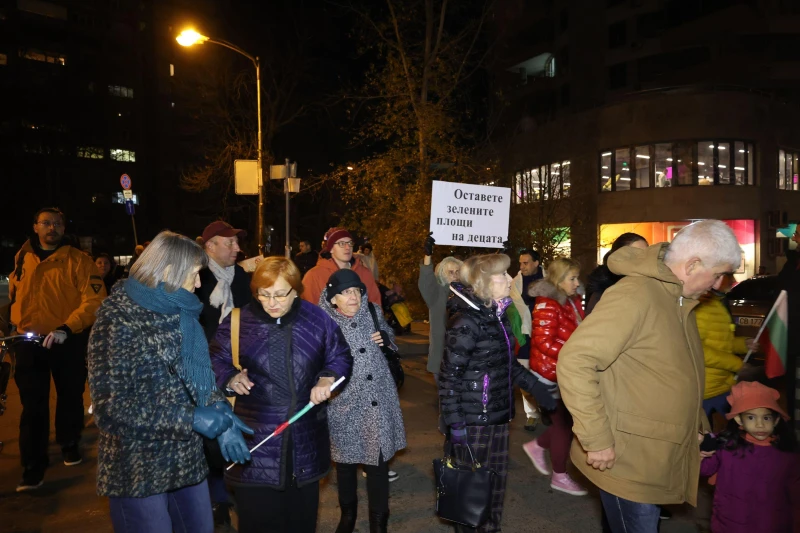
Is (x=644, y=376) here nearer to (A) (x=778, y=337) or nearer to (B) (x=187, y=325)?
(B) (x=187, y=325)

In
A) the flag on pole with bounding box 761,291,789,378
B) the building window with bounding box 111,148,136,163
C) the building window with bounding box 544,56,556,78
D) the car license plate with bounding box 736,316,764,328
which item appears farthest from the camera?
the building window with bounding box 111,148,136,163

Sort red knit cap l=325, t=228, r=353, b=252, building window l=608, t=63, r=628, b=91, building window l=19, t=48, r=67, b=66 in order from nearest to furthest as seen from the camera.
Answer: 1. red knit cap l=325, t=228, r=353, b=252
2. building window l=608, t=63, r=628, b=91
3. building window l=19, t=48, r=67, b=66

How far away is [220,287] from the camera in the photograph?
16.7 feet

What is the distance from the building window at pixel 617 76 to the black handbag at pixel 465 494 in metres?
40.2

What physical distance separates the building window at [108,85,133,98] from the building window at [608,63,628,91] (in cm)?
4204

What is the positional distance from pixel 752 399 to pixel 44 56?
62.1 meters

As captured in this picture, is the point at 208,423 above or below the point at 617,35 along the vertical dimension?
below

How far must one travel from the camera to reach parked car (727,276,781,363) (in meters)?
10.3

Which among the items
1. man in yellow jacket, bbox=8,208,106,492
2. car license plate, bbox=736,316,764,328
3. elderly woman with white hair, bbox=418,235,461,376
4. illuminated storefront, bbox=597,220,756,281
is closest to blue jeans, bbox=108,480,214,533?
man in yellow jacket, bbox=8,208,106,492

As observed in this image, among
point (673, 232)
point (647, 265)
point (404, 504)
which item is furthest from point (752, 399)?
point (673, 232)

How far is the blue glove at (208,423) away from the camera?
9.12ft

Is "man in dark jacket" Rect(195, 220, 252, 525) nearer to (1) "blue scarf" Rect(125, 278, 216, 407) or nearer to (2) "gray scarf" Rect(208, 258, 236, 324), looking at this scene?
(2) "gray scarf" Rect(208, 258, 236, 324)

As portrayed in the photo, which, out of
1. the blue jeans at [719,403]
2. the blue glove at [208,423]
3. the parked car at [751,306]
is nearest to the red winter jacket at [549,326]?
the blue jeans at [719,403]

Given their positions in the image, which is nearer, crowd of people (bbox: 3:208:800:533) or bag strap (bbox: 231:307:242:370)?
crowd of people (bbox: 3:208:800:533)
